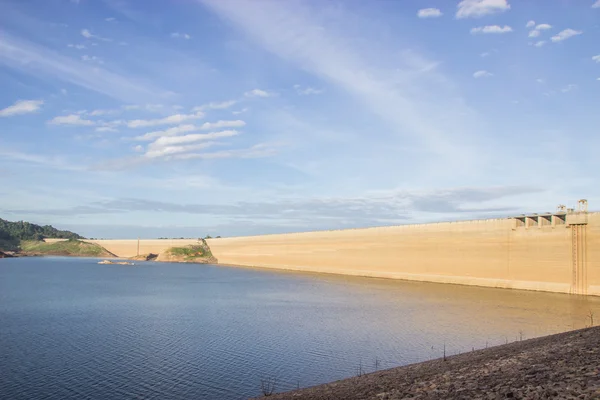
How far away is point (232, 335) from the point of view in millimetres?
18422

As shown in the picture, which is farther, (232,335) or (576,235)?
(576,235)

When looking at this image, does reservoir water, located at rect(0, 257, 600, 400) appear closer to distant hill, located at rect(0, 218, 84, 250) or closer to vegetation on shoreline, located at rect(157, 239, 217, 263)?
vegetation on shoreline, located at rect(157, 239, 217, 263)

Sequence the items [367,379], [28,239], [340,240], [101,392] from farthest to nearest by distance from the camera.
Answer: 1. [28,239]
2. [340,240]
3. [101,392]
4. [367,379]

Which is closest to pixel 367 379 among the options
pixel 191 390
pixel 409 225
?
pixel 191 390

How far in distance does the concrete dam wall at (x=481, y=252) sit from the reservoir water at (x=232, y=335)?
83.3 inches

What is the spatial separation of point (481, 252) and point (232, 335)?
2607 cm

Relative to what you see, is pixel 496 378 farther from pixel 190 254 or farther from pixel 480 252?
pixel 190 254

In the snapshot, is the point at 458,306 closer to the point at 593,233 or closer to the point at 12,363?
the point at 593,233

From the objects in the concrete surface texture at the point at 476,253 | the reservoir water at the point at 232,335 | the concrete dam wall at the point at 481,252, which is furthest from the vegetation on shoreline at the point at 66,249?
the reservoir water at the point at 232,335

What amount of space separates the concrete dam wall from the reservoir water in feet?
6.94

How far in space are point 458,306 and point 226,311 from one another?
12212 mm

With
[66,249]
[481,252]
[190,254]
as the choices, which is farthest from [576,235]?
[66,249]

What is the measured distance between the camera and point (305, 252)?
66062 millimetres

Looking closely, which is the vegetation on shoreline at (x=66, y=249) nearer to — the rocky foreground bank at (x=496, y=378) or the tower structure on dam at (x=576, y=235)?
the tower structure on dam at (x=576, y=235)
